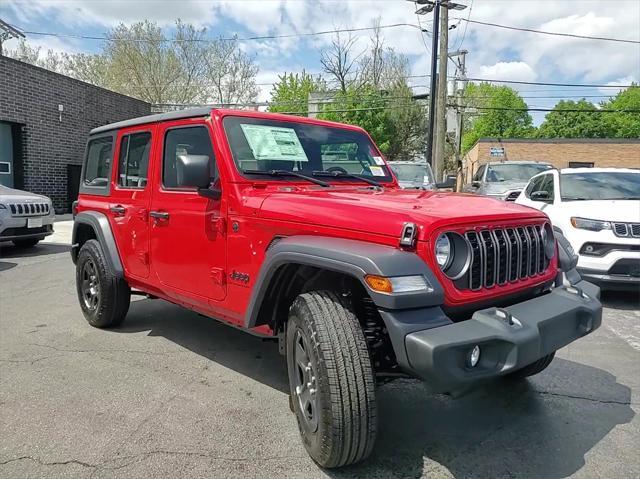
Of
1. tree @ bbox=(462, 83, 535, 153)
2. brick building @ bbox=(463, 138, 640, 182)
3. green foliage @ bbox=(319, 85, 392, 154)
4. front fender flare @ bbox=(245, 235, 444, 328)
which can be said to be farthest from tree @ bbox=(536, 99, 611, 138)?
front fender flare @ bbox=(245, 235, 444, 328)

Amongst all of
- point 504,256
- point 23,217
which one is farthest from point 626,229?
point 23,217

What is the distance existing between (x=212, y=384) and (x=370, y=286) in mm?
1927

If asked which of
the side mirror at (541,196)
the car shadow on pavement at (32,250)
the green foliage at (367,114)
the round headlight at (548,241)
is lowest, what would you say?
the car shadow on pavement at (32,250)

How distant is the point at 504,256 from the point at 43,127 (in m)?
15.7

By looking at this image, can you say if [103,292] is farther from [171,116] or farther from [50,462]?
[50,462]

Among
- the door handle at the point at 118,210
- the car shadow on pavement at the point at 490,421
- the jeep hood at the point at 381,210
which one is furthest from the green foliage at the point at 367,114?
the jeep hood at the point at 381,210

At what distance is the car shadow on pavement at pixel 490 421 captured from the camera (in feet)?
Result: 8.99

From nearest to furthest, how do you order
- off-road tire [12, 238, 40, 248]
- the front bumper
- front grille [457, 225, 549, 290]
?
the front bumper → front grille [457, 225, 549, 290] → off-road tire [12, 238, 40, 248]

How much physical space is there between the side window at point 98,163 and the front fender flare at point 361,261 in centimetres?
280

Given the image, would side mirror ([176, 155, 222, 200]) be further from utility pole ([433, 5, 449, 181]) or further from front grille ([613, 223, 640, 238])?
utility pole ([433, 5, 449, 181])

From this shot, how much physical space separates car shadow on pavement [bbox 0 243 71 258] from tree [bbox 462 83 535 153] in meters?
54.4

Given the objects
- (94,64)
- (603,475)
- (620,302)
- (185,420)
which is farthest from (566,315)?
(94,64)

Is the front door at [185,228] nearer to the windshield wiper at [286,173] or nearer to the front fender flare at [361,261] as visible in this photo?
the windshield wiper at [286,173]

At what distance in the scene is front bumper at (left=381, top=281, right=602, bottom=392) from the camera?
222 cm
